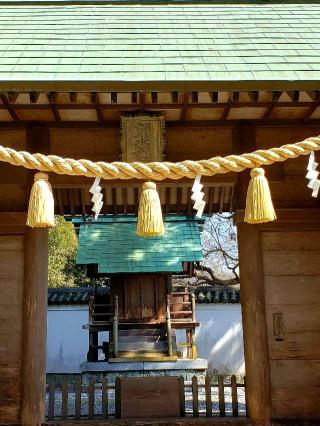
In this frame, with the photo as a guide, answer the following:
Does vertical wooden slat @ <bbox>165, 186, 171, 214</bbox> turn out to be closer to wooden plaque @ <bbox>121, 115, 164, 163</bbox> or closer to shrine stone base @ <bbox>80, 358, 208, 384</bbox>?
wooden plaque @ <bbox>121, 115, 164, 163</bbox>

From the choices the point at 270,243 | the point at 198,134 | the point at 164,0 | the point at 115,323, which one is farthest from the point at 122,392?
the point at 115,323

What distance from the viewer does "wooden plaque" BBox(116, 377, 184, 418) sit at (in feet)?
21.3

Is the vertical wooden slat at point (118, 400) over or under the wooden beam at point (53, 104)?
under

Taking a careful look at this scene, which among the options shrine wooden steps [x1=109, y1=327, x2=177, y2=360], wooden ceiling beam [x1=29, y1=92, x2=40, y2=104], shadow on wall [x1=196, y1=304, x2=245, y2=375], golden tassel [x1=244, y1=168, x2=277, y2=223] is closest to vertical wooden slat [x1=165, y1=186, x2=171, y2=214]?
wooden ceiling beam [x1=29, y1=92, x2=40, y2=104]

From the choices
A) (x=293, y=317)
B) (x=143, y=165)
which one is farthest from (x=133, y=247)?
(x=143, y=165)

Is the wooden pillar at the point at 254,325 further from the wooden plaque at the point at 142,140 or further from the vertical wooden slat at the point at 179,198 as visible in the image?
the vertical wooden slat at the point at 179,198

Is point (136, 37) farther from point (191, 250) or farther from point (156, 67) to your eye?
point (191, 250)

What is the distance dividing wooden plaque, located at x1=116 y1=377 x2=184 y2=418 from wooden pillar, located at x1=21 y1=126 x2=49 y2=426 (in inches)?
58.3

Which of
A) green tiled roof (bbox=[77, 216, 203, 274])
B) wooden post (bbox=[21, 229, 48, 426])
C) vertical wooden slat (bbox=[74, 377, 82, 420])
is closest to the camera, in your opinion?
wooden post (bbox=[21, 229, 48, 426])

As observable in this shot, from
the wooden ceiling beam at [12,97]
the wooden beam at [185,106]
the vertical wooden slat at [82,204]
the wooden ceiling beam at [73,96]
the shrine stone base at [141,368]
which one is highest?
the wooden beam at [185,106]

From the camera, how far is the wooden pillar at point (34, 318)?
5.25 metres

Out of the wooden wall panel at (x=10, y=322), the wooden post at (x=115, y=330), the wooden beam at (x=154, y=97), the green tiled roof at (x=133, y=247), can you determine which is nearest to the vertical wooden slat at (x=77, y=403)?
the wooden wall panel at (x=10, y=322)

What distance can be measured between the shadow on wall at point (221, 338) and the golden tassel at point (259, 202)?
46.0 ft

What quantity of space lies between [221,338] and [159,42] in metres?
13.7
